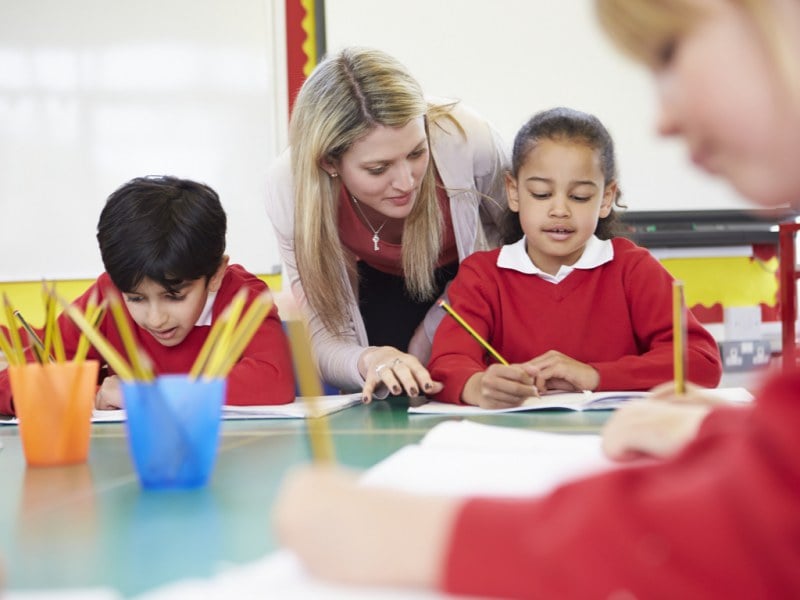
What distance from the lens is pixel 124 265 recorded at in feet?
5.23

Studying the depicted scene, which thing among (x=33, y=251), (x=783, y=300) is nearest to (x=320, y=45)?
(x=33, y=251)

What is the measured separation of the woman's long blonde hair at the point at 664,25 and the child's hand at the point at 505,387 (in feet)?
2.71

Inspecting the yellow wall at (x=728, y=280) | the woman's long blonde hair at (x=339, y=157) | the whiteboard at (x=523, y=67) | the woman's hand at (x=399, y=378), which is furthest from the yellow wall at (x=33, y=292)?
the yellow wall at (x=728, y=280)

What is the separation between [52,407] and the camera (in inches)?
36.7

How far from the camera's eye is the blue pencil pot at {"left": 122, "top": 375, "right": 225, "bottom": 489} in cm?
75

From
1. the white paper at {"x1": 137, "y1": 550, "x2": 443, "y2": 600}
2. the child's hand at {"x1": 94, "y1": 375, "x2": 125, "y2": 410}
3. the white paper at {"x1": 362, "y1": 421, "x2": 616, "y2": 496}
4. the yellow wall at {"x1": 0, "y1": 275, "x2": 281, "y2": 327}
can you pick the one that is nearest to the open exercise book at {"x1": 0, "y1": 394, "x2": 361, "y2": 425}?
the child's hand at {"x1": 94, "y1": 375, "x2": 125, "y2": 410}

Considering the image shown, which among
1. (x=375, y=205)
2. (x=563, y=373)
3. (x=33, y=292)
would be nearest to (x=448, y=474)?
(x=563, y=373)

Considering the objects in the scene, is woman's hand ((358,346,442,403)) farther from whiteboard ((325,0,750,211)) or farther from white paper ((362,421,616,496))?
whiteboard ((325,0,750,211))

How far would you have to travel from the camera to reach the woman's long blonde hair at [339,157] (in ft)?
5.49

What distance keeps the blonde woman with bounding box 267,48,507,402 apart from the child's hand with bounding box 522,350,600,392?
0.74ft

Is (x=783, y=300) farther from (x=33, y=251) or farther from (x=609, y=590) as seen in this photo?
(x=609, y=590)

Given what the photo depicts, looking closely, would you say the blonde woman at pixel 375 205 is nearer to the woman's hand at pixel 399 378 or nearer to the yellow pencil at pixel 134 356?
the woman's hand at pixel 399 378

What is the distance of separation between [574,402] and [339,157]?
710 millimetres

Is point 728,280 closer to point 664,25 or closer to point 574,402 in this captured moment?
point 574,402
